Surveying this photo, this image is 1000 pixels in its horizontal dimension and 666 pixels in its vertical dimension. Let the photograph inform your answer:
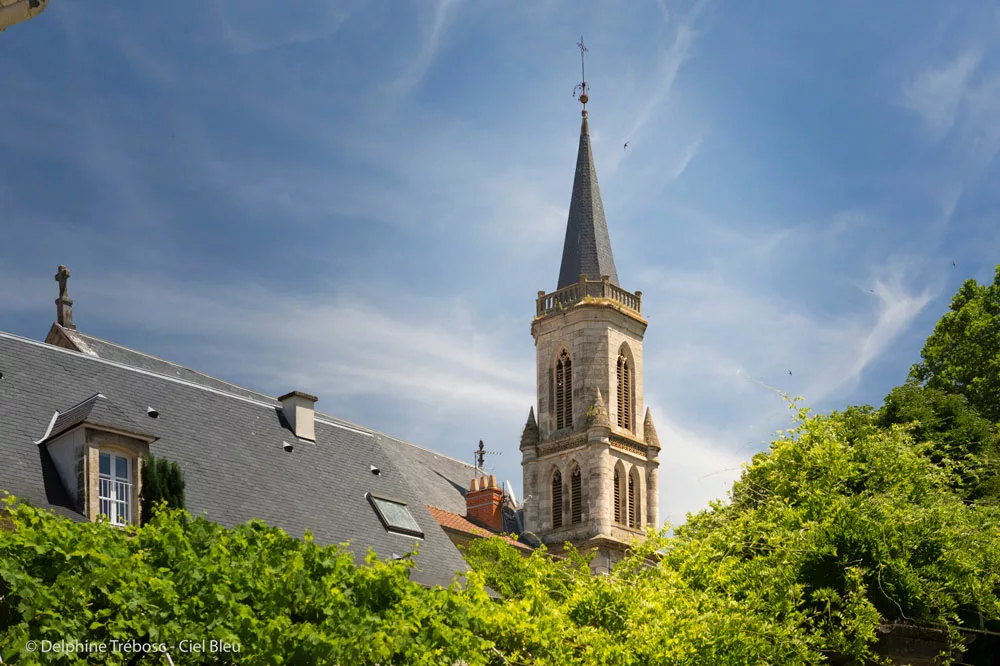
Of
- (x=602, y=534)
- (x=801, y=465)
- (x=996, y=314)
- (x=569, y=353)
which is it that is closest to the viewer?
(x=801, y=465)

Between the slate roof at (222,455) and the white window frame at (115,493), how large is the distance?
69cm

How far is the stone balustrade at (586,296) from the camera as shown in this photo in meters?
64.3

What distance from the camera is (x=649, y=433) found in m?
65.0

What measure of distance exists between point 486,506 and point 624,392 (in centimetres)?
1195

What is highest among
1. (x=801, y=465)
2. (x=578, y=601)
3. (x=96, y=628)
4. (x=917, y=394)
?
(x=917, y=394)

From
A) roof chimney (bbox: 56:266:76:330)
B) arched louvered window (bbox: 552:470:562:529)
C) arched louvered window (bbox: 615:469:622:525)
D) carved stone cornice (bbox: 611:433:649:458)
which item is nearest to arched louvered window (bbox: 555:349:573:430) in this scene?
carved stone cornice (bbox: 611:433:649:458)

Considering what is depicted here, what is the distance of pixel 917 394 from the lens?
1147 inches

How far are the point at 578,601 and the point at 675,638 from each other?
2021 mm

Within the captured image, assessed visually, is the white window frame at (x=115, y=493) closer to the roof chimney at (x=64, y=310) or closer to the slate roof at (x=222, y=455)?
the slate roof at (x=222, y=455)

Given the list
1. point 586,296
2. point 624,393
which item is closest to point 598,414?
point 624,393

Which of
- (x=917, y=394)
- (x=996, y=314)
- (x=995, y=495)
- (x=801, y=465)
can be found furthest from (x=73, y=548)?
(x=996, y=314)

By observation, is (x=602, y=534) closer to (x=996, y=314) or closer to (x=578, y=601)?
(x=996, y=314)

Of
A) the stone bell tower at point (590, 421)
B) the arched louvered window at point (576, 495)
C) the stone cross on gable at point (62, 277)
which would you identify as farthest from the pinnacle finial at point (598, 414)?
the stone cross on gable at point (62, 277)

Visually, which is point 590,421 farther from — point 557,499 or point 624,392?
point 557,499
